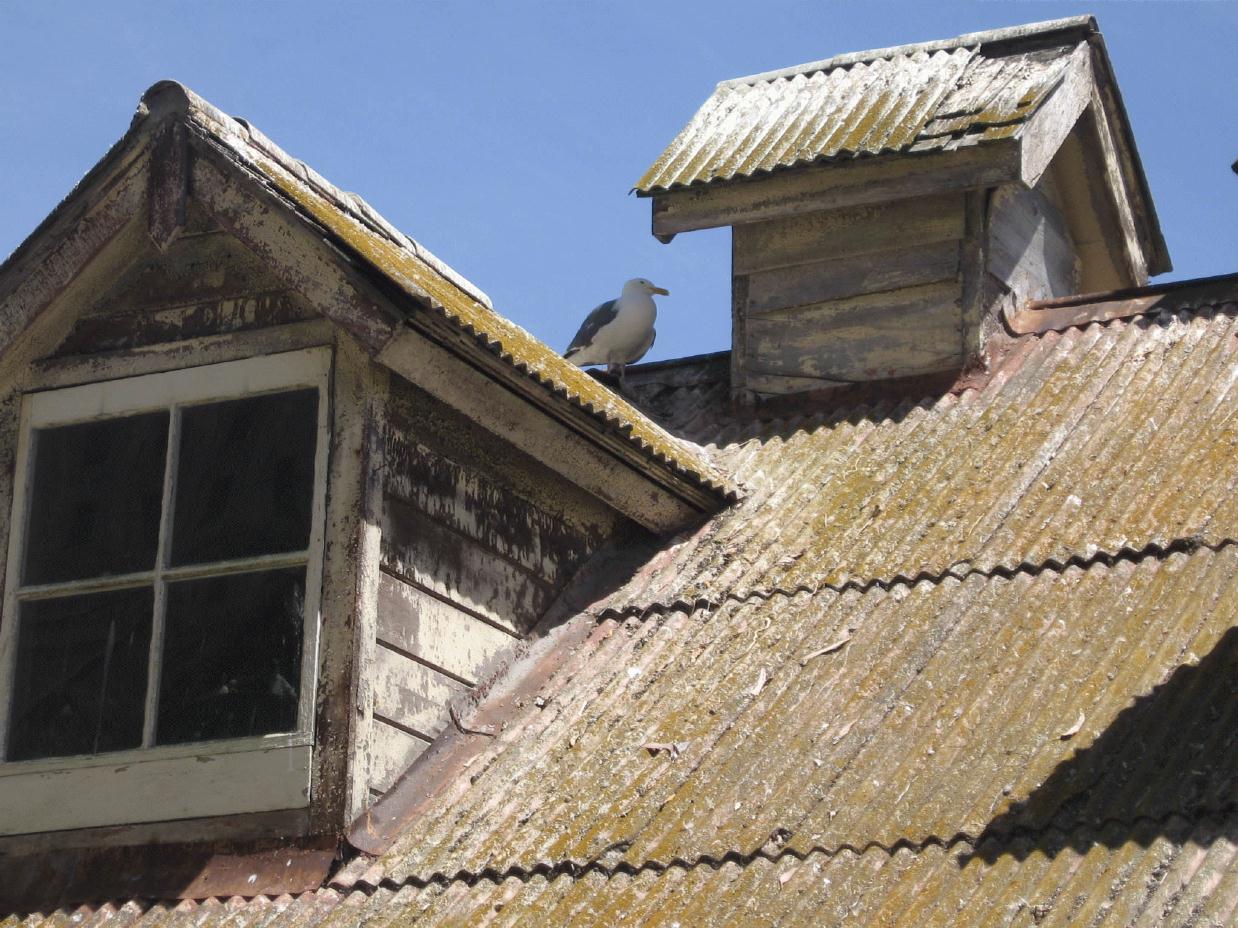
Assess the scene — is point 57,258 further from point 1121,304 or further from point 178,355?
point 1121,304

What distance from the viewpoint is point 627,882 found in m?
4.52

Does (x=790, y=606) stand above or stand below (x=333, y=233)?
below

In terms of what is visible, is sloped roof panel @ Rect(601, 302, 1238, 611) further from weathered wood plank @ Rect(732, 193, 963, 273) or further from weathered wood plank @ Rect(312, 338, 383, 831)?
weathered wood plank @ Rect(312, 338, 383, 831)

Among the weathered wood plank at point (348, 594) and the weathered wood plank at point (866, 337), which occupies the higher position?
the weathered wood plank at point (866, 337)

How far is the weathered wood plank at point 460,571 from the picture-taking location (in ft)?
18.1

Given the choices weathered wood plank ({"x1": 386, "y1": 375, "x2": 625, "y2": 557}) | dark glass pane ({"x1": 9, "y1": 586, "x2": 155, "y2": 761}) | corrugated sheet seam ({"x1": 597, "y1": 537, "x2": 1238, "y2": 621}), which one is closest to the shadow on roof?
corrugated sheet seam ({"x1": 597, "y1": 537, "x2": 1238, "y2": 621})

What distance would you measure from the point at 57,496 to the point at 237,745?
1.15m

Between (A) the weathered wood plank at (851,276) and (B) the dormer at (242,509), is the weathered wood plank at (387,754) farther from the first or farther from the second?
(A) the weathered wood plank at (851,276)

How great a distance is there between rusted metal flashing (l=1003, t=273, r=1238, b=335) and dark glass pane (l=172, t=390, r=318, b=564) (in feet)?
9.97

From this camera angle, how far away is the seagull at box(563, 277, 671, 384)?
8617mm

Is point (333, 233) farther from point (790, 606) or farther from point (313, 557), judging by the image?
point (790, 606)

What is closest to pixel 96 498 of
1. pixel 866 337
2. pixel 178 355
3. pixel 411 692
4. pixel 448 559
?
pixel 178 355

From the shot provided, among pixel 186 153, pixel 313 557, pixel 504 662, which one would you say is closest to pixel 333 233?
pixel 186 153

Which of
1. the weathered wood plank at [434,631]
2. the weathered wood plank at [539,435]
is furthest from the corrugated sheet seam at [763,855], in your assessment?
the weathered wood plank at [539,435]
